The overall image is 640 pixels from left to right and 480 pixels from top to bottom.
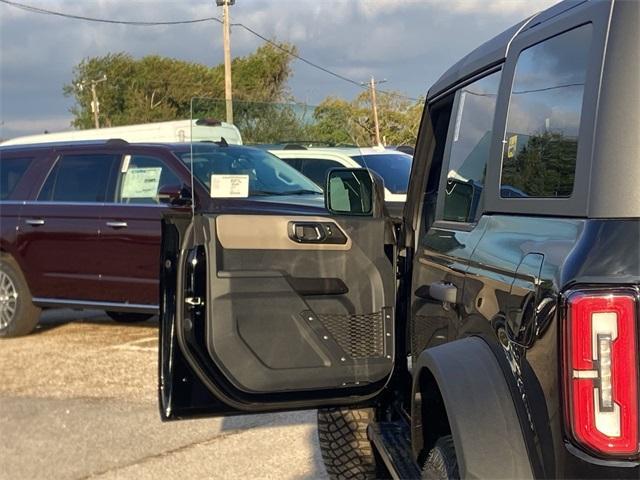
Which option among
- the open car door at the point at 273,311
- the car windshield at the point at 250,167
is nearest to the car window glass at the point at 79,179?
the car windshield at the point at 250,167

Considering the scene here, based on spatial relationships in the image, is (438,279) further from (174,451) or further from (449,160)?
(174,451)

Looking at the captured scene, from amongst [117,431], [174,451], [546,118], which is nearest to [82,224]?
[117,431]

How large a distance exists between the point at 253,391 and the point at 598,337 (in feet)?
6.03

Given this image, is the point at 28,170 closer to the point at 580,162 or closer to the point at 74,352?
the point at 74,352

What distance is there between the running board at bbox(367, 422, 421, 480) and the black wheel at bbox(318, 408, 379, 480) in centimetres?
30

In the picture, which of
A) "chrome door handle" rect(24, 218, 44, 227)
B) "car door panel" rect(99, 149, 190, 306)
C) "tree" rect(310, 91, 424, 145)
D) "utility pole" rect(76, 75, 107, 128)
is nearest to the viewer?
"tree" rect(310, 91, 424, 145)

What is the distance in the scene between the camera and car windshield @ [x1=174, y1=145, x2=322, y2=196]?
394 cm

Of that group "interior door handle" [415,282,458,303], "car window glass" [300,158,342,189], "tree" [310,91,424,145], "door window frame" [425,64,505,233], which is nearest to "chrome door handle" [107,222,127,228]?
"car window glass" [300,158,342,189]

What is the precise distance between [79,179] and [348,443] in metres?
5.12

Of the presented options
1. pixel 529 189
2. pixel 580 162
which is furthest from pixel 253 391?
pixel 580 162

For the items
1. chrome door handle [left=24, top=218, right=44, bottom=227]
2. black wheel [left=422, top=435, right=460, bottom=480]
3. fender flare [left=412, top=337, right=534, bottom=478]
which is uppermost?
fender flare [left=412, top=337, right=534, bottom=478]

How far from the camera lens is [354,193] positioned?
358 cm

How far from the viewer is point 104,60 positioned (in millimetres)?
43844

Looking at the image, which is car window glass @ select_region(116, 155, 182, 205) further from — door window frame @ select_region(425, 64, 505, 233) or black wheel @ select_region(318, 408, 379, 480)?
door window frame @ select_region(425, 64, 505, 233)
